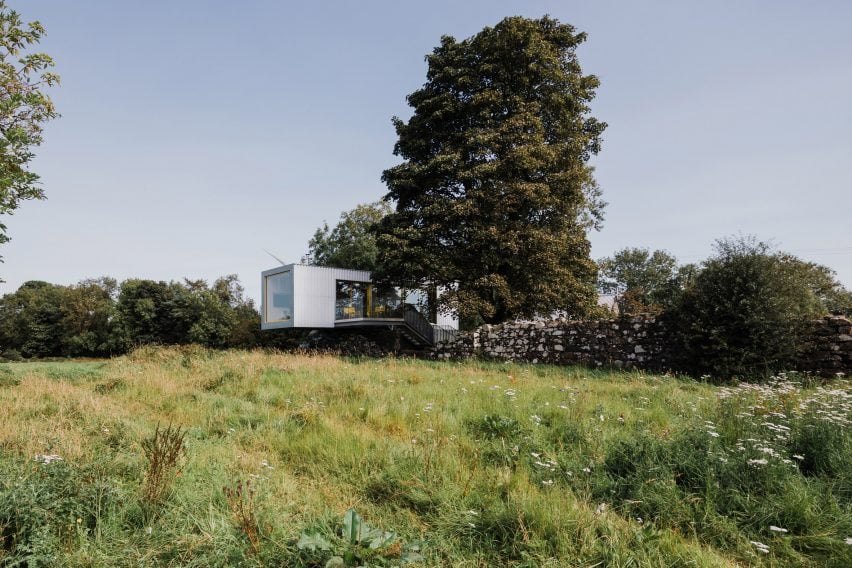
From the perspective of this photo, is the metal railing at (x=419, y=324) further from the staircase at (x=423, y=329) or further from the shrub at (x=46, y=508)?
the shrub at (x=46, y=508)

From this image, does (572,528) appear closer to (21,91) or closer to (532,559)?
(532,559)

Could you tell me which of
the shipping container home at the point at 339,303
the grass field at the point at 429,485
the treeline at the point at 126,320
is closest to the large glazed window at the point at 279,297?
the shipping container home at the point at 339,303

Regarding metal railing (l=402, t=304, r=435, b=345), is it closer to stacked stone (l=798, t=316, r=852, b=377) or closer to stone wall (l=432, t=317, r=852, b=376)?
stone wall (l=432, t=317, r=852, b=376)


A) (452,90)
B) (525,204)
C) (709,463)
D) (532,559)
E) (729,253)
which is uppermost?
(452,90)

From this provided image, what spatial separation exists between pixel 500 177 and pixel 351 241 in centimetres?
2318

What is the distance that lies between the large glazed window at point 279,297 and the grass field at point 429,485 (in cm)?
1747

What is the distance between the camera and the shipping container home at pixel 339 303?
930 inches

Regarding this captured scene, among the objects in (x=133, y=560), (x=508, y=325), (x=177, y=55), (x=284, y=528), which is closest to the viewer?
(x=133, y=560)

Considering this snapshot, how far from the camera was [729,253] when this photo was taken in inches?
443

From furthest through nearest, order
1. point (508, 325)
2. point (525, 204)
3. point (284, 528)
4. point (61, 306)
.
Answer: point (61, 306), point (525, 204), point (508, 325), point (284, 528)

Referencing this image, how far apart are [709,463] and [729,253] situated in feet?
31.6

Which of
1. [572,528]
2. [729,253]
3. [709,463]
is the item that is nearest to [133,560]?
[572,528]

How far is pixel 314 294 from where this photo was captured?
78.9 feet

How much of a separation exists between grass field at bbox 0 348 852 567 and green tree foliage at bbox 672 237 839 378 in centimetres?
463
